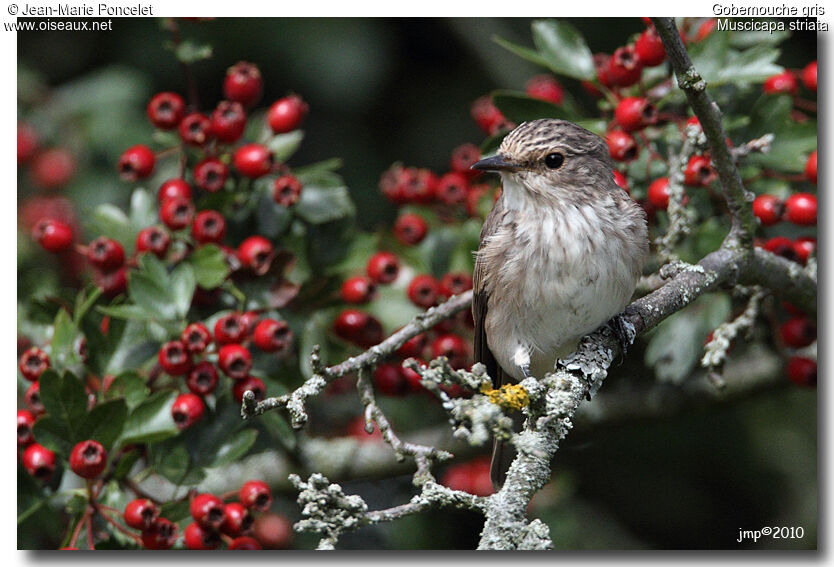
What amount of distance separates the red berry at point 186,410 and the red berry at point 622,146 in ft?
4.26

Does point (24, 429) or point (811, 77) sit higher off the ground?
point (811, 77)

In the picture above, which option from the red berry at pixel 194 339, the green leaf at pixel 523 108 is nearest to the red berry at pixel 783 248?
the green leaf at pixel 523 108

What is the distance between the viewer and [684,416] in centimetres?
354

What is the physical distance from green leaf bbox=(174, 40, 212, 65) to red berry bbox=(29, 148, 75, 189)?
85cm

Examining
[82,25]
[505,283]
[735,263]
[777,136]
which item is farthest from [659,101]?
[82,25]

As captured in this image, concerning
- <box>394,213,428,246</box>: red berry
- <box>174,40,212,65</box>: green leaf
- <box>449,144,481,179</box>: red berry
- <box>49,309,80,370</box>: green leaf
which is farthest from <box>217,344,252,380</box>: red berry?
<box>449,144,481,179</box>: red berry

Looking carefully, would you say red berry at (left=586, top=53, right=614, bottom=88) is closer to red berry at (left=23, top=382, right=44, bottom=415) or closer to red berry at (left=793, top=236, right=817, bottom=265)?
red berry at (left=793, top=236, right=817, bottom=265)

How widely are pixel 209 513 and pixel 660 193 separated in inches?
58.1

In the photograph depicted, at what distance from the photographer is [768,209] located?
2658mm

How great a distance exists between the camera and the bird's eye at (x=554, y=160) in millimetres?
2492

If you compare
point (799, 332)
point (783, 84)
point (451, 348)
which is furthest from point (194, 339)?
point (783, 84)

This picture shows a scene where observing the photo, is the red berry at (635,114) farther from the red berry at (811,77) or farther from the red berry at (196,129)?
the red berry at (196,129)

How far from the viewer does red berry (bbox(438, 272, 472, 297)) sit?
9.24ft

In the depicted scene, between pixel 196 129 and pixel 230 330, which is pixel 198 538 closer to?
pixel 230 330
